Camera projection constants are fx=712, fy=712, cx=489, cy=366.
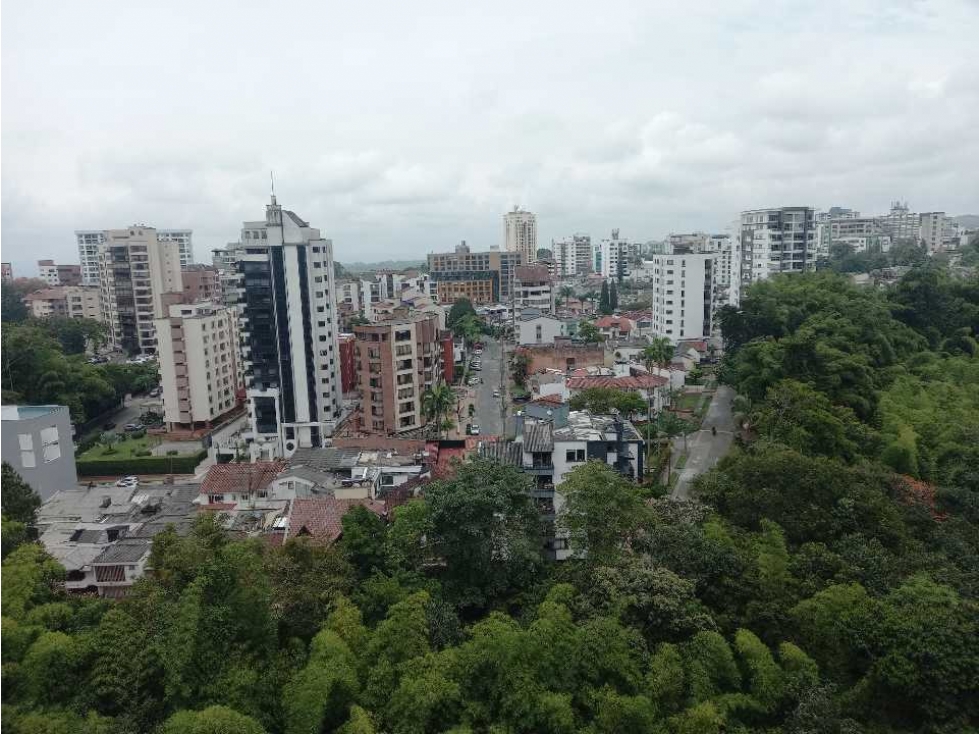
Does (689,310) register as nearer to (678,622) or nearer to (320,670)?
(678,622)

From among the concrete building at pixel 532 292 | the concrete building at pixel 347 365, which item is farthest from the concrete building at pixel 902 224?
the concrete building at pixel 347 365

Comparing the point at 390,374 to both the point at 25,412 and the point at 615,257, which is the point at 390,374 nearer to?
the point at 25,412

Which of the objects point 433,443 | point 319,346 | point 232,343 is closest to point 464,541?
point 433,443

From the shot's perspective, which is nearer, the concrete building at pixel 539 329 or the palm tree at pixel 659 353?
the palm tree at pixel 659 353

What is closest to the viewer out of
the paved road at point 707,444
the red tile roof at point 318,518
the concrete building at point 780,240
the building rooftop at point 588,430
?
the red tile roof at point 318,518

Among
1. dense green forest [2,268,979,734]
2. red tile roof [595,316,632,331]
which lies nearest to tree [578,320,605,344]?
red tile roof [595,316,632,331]

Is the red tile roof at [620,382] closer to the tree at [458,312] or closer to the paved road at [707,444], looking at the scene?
the paved road at [707,444]
